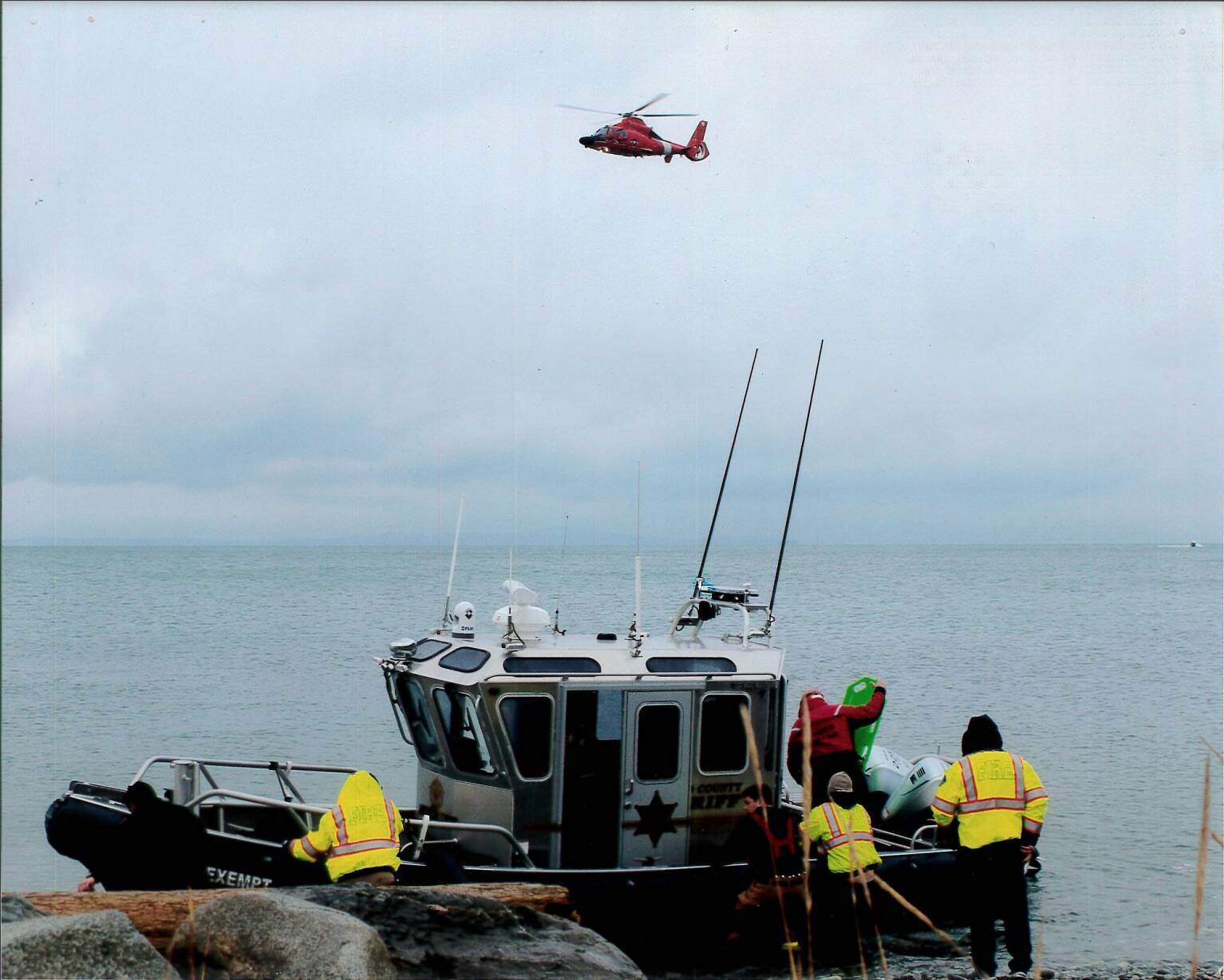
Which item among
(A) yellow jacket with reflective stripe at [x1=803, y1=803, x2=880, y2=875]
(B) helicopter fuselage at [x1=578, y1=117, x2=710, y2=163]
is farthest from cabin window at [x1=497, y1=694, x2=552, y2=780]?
(B) helicopter fuselage at [x1=578, y1=117, x2=710, y2=163]

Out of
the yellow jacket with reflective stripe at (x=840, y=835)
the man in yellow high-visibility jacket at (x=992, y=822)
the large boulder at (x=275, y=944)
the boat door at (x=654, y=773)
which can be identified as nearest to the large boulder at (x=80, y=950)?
the large boulder at (x=275, y=944)

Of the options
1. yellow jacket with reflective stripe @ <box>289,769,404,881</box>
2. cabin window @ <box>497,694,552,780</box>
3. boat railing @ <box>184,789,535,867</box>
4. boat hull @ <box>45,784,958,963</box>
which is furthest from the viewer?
cabin window @ <box>497,694,552,780</box>

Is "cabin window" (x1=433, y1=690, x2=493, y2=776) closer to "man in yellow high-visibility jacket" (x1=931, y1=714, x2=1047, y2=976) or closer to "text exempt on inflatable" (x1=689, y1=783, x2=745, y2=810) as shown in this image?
"text exempt on inflatable" (x1=689, y1=783, x2=745, y2=810)

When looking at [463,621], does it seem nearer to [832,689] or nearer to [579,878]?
[579,878]

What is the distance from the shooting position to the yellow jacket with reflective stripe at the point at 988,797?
6.78 metres

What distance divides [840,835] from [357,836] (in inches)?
115

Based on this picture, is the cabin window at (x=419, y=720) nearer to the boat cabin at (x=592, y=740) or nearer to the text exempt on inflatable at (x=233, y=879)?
the boat cabin at (x=592, y=740)

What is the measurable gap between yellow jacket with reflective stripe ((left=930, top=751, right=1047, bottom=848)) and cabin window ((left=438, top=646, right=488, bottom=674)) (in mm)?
2910

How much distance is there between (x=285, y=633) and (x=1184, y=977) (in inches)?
1687

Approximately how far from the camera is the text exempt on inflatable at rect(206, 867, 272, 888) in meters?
7.11

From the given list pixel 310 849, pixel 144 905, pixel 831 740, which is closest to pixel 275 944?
pixel 144 905

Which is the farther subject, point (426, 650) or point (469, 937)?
point (426, 650)

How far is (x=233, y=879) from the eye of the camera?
7141mm

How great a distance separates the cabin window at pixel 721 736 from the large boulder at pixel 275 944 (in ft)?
13.2
